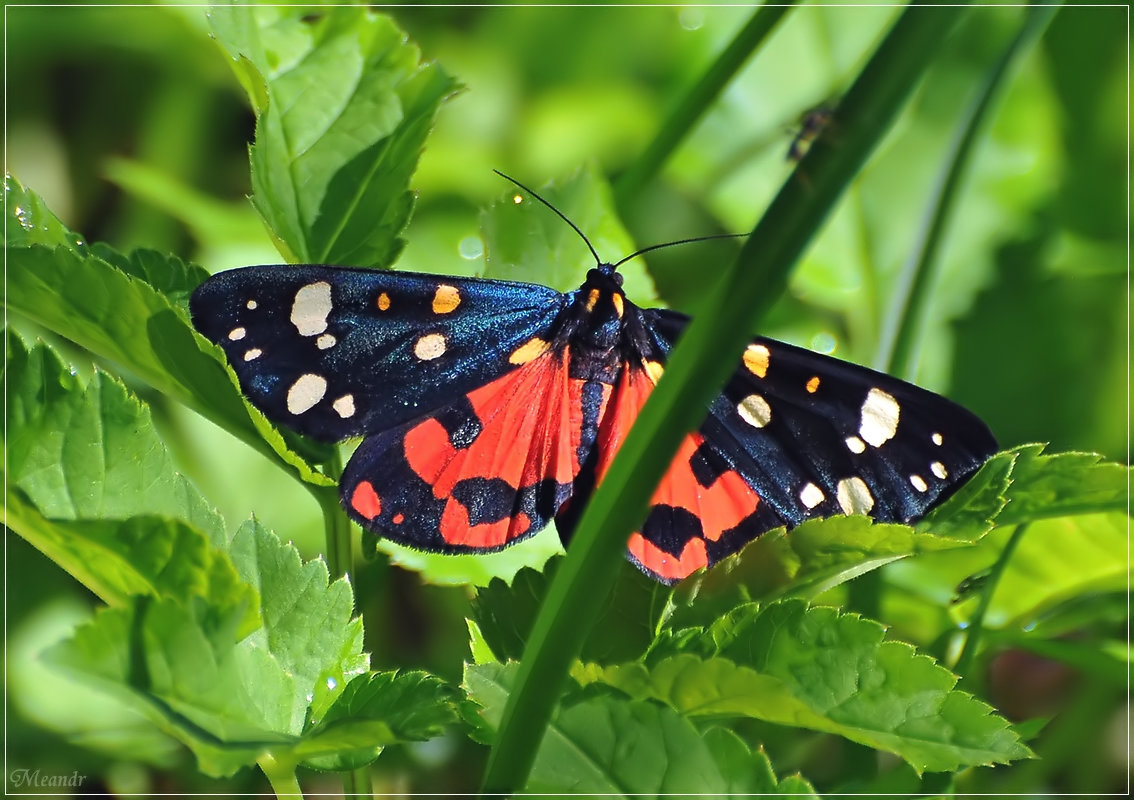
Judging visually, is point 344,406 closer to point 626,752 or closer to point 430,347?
point 430,347

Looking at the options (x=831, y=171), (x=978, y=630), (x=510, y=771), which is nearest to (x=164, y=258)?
(x=510, y=771)

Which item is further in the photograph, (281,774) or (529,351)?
(529,351)

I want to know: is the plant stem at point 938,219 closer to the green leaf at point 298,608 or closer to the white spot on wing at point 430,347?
the white spot on wing at point 430,347

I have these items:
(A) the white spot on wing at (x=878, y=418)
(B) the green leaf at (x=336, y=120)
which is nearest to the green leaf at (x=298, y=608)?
(B) the green leaf at (x=336, y=120)

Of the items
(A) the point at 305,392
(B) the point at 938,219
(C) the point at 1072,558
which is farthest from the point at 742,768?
(B) the point at 938,219

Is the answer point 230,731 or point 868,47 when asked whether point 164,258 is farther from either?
point 868,47

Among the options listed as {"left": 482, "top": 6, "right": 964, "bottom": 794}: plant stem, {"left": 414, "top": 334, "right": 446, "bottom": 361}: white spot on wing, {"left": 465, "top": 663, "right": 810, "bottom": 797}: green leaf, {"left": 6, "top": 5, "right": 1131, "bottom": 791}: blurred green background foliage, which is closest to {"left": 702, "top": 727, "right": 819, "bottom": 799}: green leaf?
{"left": 465, "top": 663, "right": 810, "bottom": 797}: green leaf
